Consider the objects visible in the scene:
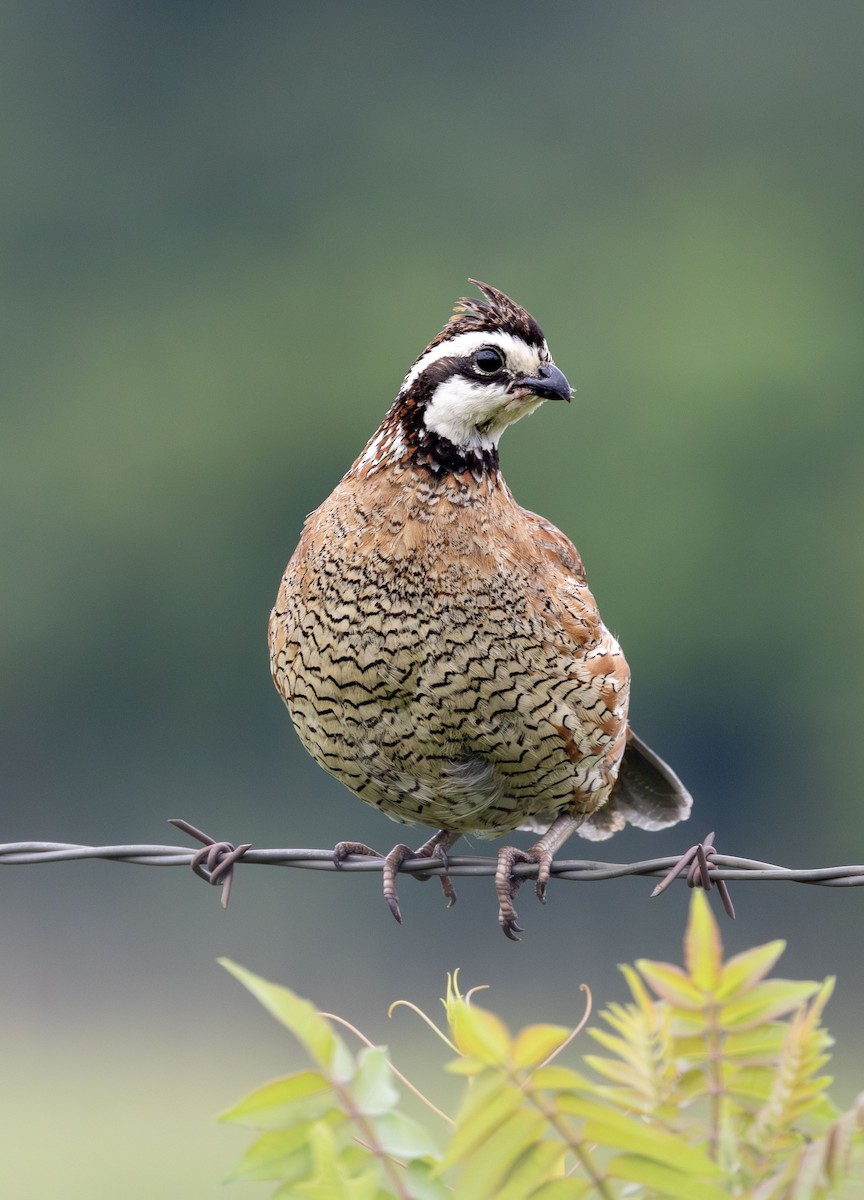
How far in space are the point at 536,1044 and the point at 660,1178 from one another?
0.18 meters

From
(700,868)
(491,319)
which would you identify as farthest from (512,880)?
(491,319)

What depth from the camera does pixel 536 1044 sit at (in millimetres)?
1729

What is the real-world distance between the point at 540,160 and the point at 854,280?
7.43 meters

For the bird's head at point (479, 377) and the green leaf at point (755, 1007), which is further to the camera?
the bird's head at point (479, 377)

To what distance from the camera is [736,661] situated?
940 inches

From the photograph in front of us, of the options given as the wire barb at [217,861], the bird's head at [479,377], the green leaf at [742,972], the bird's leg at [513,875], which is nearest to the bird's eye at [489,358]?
the bird's head at [479,377]

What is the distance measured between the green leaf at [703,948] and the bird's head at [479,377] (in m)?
3.30

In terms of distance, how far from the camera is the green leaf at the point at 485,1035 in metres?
1.75

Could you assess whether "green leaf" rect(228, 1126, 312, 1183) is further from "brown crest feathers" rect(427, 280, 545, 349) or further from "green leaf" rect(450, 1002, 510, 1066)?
"brown crest feathers" rect(427, 280, 545, 349)

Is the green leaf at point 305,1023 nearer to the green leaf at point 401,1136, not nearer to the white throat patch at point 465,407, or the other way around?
the green leaf at point 401,1136

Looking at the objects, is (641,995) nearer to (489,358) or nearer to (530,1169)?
(530,1169)

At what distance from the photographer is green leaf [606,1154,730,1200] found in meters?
1.72

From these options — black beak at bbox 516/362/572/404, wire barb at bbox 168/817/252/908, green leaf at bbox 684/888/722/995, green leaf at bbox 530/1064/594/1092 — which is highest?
black beak at bbox 516/362/572/404

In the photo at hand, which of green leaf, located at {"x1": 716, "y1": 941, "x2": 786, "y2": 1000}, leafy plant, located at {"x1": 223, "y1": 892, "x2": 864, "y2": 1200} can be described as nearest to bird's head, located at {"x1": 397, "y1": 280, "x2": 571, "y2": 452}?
leafy plant, located at {"x1": 223, "y1": 892, "x2": 864, "y2": 1200}
